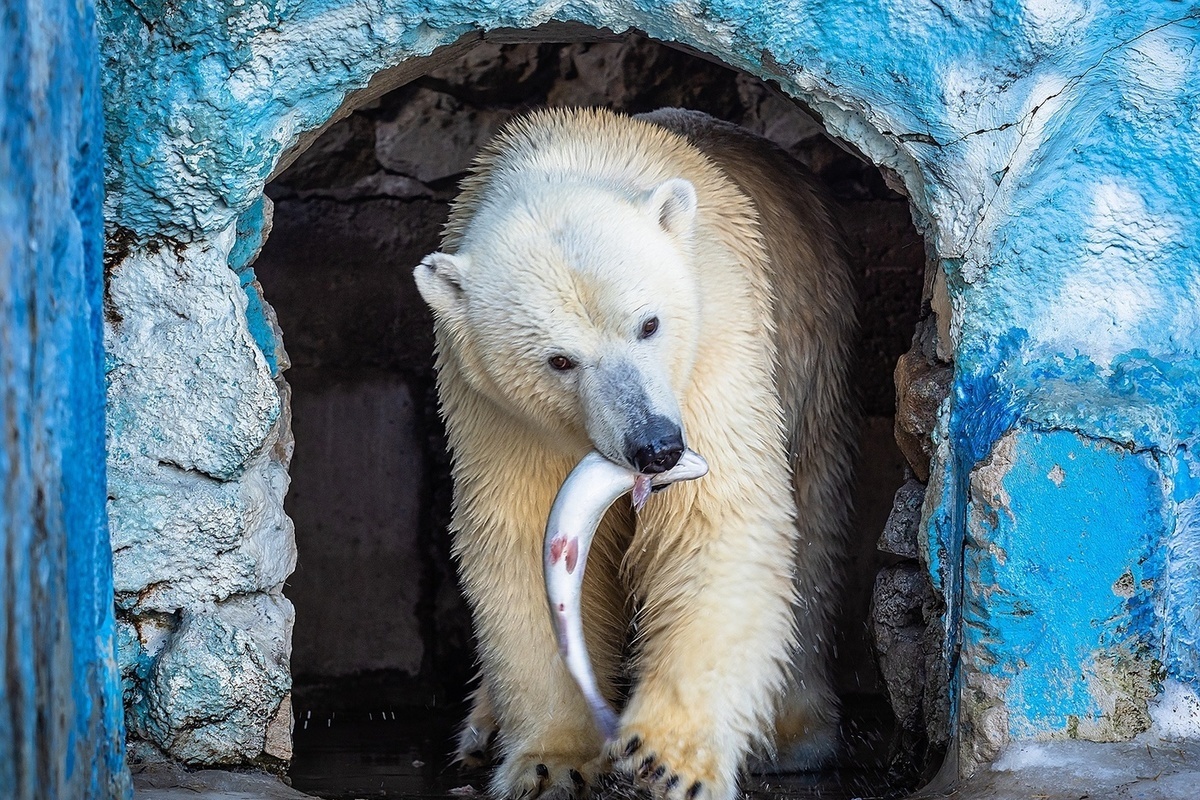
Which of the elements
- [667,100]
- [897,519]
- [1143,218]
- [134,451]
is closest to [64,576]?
[134,451]

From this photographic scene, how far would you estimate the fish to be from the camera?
2.59 metres

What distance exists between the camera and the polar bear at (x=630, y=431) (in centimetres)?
267

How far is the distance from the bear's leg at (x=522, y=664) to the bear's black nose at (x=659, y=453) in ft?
2.03

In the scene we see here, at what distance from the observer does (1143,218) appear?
8.76 feet

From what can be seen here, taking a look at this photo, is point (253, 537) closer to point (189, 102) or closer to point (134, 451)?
point (134, 451)

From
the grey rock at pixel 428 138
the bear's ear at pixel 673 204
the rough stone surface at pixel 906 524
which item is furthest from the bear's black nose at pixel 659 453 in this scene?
the grey rock at pixel 428 138

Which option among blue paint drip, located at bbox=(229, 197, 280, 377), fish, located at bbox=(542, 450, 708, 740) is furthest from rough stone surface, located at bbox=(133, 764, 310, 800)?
blue paint drip, located at bbox=(229, 197, 280, 377)

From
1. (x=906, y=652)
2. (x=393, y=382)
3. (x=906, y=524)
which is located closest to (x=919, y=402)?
(x=906, y=524)

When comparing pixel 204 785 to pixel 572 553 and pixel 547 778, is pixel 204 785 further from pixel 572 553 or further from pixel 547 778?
pixel 572 553

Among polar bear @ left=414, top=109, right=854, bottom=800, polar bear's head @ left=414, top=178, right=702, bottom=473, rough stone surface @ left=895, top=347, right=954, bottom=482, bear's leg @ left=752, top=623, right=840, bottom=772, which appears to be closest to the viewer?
polar bear's head @ left=414, top=178, right=702, bottom=473

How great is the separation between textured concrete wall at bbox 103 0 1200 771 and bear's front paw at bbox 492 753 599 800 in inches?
32.2

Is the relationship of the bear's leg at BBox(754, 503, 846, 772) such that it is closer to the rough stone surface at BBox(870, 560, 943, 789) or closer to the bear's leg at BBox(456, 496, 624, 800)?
the rough stone surface at BBox(870, 560, 943, 789)

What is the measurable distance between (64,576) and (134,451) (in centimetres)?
85

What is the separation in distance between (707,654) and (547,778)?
1.53 feet
